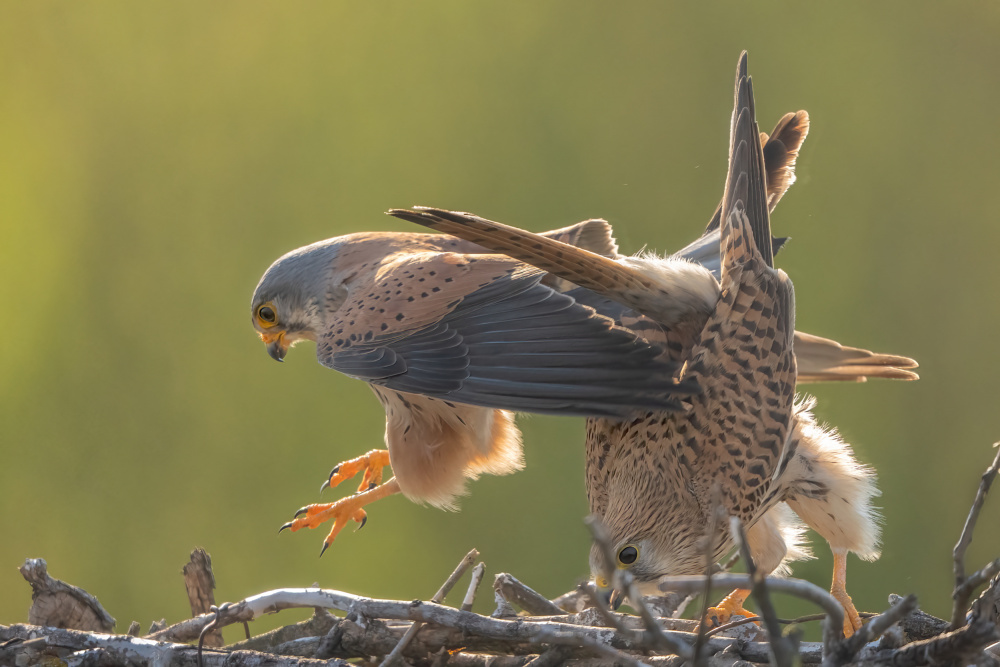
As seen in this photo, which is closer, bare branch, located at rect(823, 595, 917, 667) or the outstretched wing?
Answer: bare branch, located at rect(823, 595, 917, 667)

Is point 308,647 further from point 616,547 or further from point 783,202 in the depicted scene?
point 783,202

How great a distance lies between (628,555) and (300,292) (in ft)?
3.79

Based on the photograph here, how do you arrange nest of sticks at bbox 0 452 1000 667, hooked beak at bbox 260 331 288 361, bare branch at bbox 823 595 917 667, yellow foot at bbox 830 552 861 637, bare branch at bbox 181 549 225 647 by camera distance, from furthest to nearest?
hooked beak at bbox 260 331 288 361
bare branch at bbox 181 549 225 647
yellow foot at bbox 830 552 861 637
nest of sticks at bbox 0 452 1000 667
bare branch at bbox 823 595 917 667

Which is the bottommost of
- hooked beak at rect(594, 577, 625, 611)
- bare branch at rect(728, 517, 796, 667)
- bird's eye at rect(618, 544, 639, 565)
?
hooked beak at rect(594, 577, 625, 611)

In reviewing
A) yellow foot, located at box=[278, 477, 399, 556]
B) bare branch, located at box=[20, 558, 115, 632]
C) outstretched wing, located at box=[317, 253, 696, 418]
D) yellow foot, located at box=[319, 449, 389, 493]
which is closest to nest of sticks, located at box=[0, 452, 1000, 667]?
bare branch, located at box=[20, 558, 115, 632]

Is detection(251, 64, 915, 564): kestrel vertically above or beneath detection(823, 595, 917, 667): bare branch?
above

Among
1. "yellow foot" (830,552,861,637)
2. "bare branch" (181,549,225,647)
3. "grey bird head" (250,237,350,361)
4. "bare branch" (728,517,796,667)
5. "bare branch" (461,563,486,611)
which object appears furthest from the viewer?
"grey bird head" (250,237,350,361)

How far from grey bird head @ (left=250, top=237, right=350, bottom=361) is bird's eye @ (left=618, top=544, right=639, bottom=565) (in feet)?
3.32

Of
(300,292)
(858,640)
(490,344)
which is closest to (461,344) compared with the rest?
(490,344)

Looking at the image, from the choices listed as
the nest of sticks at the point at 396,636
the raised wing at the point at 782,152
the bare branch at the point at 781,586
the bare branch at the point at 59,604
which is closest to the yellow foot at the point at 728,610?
the nest of sticks at the point at 396,636

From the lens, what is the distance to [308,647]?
1721mm

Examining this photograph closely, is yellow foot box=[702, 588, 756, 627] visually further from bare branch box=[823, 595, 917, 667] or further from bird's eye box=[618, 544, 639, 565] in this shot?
bare branch box=[823, 595, 917, 667]

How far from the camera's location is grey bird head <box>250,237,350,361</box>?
94.0 inches

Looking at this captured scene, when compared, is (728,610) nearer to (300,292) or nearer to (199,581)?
(199,581)
